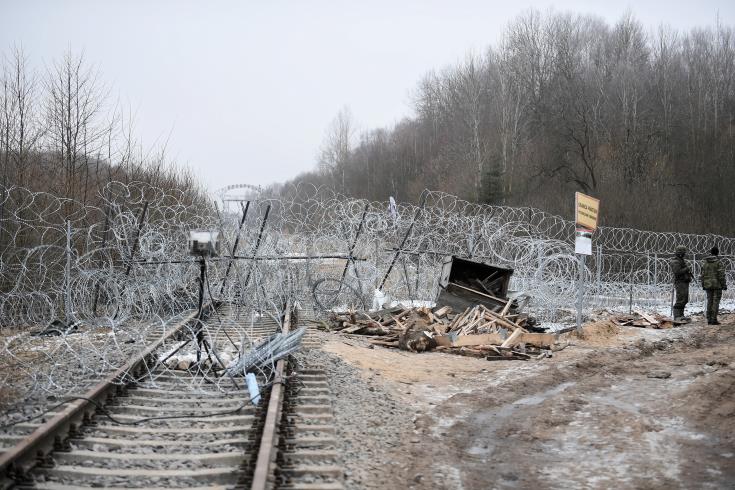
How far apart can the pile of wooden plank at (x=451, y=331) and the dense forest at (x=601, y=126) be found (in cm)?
2400

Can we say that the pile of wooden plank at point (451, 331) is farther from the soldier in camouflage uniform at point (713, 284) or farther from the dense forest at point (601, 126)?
the dense forest at point (601, 126)

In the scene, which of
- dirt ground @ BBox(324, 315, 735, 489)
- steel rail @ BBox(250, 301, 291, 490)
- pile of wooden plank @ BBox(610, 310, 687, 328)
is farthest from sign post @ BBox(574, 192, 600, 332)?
steel rail @ BBox(250, 301, 291, 490)

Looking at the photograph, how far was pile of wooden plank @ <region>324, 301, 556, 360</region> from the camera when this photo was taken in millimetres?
11234

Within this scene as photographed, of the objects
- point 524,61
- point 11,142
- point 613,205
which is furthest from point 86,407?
point 524,61

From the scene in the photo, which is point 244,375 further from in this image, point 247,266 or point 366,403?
point 247,266

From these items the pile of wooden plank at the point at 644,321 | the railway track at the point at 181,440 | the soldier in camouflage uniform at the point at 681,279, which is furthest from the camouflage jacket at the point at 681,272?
the railway track at the point at 181,440

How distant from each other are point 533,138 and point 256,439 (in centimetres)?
4776

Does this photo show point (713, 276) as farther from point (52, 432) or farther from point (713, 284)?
point (52, 432)

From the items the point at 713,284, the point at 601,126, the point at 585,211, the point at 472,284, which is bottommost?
the point at 472,284

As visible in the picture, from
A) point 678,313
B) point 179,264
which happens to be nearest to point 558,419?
point 179,264

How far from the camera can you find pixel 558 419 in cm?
686

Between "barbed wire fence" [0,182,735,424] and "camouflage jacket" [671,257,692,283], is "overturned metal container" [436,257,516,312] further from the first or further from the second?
"camouflage jacket" [671,257,692,283]

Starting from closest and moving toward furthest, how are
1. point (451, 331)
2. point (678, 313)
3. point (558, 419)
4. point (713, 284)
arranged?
point (558, 419)
point (451, 331)
point (713, 284)
point (678, 313)

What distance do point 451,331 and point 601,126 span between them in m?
39.2
